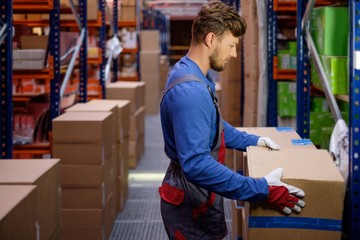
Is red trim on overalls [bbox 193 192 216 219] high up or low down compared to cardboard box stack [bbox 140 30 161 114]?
down

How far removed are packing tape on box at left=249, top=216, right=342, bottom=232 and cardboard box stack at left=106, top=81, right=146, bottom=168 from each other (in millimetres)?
4638

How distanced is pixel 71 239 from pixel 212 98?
2.32 metres

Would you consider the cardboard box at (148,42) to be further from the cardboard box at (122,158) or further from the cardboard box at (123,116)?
the cardboard box at (122,158)

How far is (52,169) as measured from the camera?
2.72 m

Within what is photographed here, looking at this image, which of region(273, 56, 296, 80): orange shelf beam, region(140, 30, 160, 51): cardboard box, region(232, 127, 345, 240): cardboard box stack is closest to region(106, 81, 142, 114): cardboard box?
region(273, 56, 296, 80): orange shelf beam

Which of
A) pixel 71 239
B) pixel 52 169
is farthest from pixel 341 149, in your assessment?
pixel 71 239

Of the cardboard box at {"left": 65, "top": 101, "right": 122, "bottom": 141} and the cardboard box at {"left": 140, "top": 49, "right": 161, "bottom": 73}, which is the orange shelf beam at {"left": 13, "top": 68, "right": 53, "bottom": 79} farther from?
the cardboard box at {"left": 140, "top": 49, "right": 161, "bottom": 73}

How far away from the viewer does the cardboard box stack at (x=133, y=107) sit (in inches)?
264

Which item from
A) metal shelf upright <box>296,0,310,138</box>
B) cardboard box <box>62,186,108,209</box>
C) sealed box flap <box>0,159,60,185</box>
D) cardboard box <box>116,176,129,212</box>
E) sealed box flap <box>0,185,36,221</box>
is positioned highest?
metal shelf upright <box>296,0,310,138</box>

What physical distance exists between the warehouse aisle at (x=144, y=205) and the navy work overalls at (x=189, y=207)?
1.85 metres

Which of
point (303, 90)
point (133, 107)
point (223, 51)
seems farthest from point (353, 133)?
point (133, 107)

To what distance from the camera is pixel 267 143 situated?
265 centimetres

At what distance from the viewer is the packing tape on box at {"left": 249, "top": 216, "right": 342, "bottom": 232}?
2129 millimetres

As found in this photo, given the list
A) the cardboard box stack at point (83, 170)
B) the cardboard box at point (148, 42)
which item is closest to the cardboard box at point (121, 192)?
the cardboard box stack at point (83, 170)
